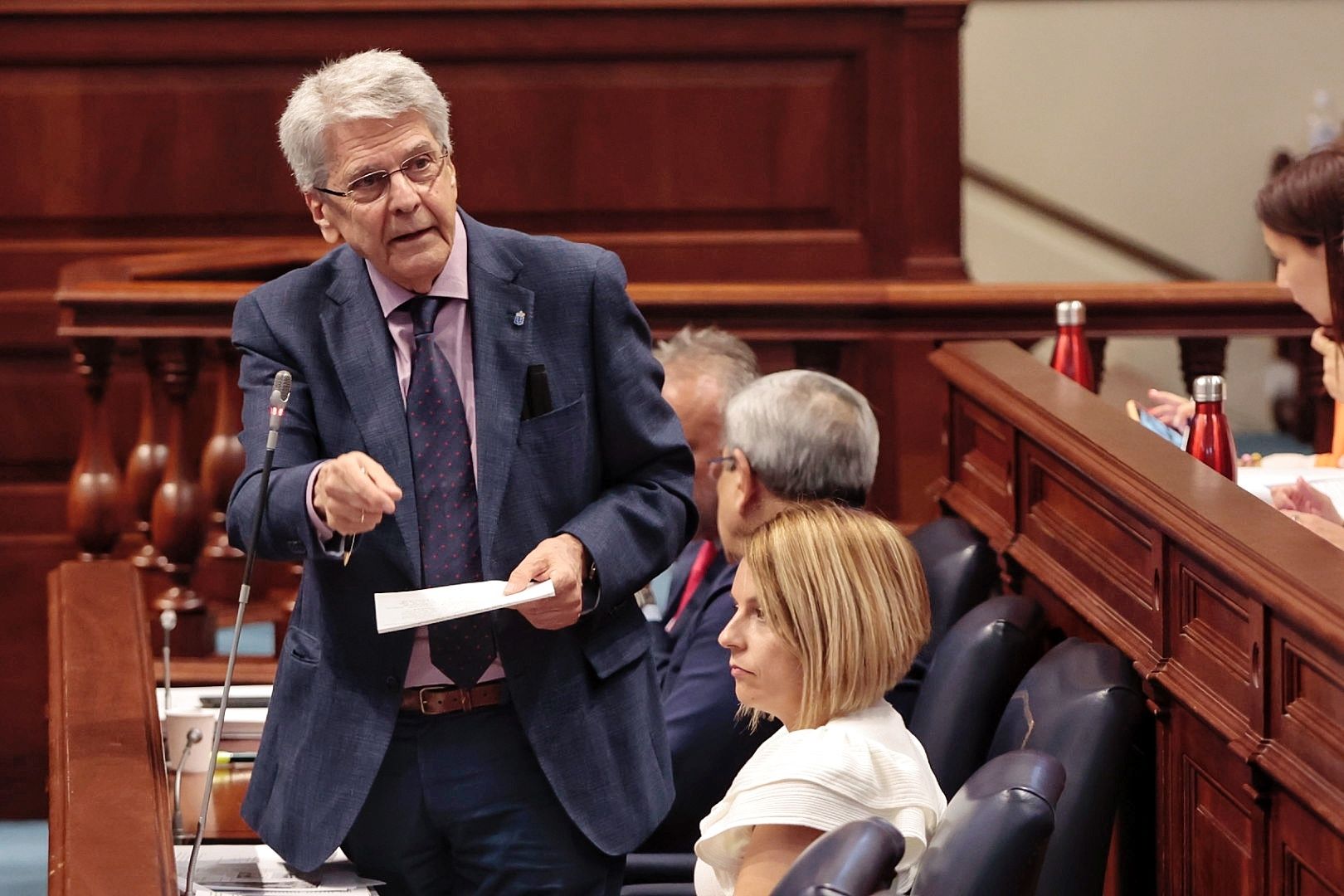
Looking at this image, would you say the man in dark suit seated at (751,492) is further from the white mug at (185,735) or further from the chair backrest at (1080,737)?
the white mug at (185,735)

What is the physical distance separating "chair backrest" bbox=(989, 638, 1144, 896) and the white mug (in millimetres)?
1276

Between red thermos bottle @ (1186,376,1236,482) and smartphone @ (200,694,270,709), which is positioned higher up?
red thermos bottle @ (1186,376,1236,482)

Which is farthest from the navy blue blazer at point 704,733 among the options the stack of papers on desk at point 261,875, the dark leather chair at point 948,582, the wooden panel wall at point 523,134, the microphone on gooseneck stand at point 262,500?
the wooden panel wall at point 523,134

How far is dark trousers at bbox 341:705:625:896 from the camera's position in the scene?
198cm

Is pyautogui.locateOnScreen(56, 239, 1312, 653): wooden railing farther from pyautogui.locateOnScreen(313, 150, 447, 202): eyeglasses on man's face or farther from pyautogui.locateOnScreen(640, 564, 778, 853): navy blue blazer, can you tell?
pyautogui.locateOnScreen(313, 150, 447, 202): eyeglasses on man's face

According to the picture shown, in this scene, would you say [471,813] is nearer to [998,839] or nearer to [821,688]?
[821,688]

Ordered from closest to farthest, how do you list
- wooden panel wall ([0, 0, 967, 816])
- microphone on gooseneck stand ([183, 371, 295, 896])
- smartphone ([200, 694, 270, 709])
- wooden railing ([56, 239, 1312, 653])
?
microphone on gooseneck stand ([183, 371, 295, 896]) < smartphone ([200, 694, 270, 709]) < wooden railing ([56, 239, 1312, 653]) < wooden panel wall ([0, 0, 967, 816])

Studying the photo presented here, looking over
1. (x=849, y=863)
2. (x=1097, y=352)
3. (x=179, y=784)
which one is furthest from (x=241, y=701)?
(x=1097, y=352)

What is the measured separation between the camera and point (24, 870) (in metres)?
3.94

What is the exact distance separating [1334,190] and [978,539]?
0.77m

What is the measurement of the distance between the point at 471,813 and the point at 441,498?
1.14 feet

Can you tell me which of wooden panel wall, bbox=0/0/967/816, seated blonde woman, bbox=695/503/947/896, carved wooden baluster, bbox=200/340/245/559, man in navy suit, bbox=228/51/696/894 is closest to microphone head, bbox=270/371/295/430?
man in navy suit, bbox=228/51/696/894

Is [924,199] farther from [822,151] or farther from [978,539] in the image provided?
[978,539]

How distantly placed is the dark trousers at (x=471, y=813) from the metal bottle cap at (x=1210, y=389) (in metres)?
1.06
